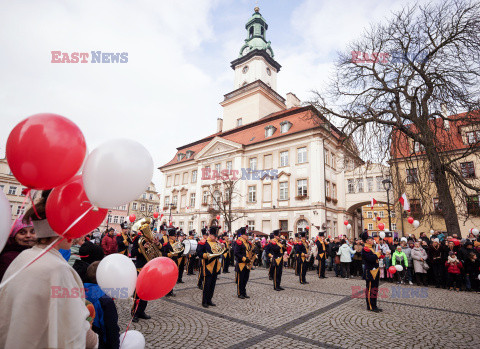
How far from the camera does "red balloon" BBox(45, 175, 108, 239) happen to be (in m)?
1.87

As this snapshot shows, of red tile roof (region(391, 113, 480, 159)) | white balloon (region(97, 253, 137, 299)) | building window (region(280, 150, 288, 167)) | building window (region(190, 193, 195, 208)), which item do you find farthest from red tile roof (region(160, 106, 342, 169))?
white balloon (region(97, 253, 137, 299))

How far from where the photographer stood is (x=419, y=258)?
448 inches

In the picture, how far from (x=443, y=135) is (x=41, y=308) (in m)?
15.1

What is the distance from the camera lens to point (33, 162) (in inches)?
70.7

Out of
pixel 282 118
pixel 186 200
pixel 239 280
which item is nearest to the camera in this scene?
pixel 239 280

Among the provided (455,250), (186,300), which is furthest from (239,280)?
(455,250)

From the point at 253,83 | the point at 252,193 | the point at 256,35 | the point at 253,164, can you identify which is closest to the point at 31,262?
the point at 252,193

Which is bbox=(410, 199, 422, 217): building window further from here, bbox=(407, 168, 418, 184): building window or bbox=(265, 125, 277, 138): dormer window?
bbox=(265, 125, 277, 138): dormer window

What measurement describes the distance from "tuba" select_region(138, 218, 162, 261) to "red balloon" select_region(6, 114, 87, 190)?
17.2ft

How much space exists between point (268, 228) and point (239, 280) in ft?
72.5

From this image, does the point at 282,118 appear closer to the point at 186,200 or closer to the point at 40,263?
the point at 186,200

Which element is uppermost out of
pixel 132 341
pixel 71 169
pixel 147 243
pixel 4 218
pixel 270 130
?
pixel 270 130

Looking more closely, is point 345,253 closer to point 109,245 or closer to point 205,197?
point 109,245

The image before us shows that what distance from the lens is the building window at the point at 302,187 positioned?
28156 mm
